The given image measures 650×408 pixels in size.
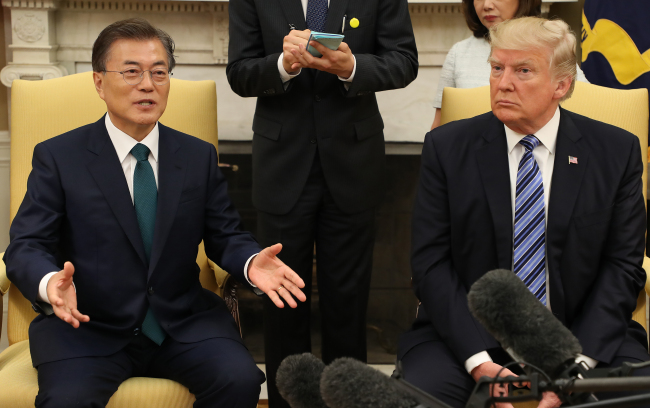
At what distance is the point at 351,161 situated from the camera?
224 centimetres

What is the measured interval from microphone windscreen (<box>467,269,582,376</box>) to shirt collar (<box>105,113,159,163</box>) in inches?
49.9

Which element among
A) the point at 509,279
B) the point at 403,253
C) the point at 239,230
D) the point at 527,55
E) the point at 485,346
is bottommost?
the point at 403,253

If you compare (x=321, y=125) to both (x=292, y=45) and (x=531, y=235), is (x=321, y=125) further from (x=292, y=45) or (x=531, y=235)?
(x=531, y=235)

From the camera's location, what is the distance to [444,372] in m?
1.64

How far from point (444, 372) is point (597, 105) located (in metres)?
1.09

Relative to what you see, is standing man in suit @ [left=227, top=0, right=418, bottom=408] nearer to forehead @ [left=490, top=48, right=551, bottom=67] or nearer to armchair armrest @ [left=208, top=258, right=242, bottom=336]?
armchair armrest @ [left=208, top=258, right=242, bottom=336]

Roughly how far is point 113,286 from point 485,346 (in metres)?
0.95

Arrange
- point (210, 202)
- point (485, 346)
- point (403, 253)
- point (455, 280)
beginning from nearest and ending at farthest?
point (485, 346)
point (455, 280)
point (210, 202)
point (403, 253)

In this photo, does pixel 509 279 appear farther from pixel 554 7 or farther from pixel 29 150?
pixel 554 7

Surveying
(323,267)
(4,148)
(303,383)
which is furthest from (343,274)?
(4,148)

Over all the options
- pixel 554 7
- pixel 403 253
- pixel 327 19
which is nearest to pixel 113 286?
pixel 327 19

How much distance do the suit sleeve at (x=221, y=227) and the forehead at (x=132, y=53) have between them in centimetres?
31

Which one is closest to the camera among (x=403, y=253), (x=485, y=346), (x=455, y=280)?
(x=485, y=346)

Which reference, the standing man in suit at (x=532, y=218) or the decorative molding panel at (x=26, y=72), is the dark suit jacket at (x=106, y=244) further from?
the decorative molding panel at (x=26, y=72)
